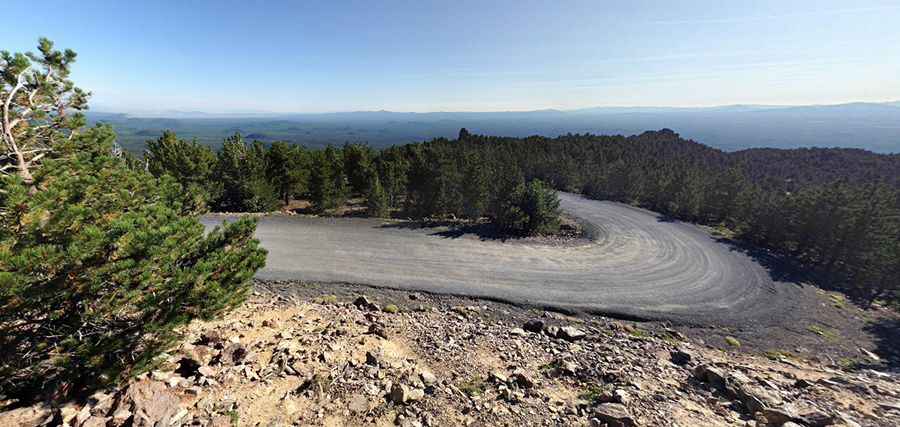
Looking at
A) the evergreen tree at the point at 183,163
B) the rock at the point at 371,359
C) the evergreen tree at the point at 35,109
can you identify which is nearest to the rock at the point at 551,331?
the rock at the point at 371,359

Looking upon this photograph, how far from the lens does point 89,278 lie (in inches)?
221

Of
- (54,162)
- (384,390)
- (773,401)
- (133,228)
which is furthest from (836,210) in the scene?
(54,162)

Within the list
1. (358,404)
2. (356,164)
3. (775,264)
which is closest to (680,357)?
(358,404)

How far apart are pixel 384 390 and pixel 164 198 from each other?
25.1ft

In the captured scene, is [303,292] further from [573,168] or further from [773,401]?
[573,168]

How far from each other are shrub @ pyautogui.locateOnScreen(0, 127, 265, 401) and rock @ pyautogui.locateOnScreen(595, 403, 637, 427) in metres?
9.26

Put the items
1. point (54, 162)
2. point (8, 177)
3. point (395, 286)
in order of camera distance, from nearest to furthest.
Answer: point (8, 177)
point (54, 162)
point (395, 286)

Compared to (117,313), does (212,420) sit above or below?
below

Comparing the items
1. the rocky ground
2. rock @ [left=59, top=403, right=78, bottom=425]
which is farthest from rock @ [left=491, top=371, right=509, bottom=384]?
rock @ [left=59, top=403, right=78, bottom=425]

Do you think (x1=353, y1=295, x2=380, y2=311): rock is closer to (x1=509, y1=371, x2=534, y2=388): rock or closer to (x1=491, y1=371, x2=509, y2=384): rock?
(x1=491, y1=371, x2=509, y2=384): rock

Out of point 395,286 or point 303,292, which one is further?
point 395,286

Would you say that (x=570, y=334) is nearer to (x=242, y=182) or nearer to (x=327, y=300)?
(x=327, y=300)

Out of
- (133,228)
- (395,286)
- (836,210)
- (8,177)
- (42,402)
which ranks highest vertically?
(8,177)

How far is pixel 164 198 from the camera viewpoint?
8.46 metres
